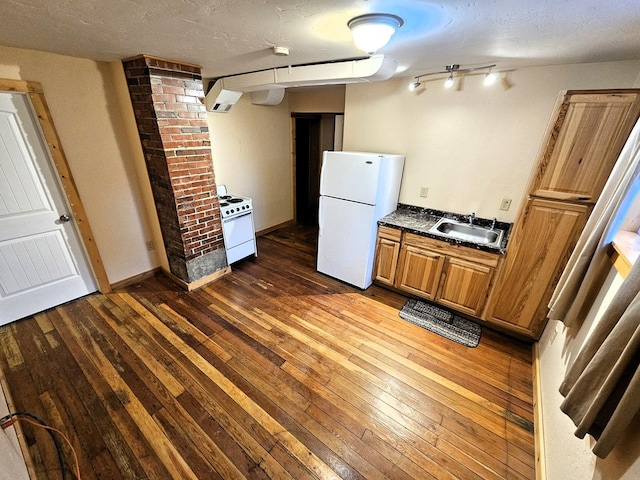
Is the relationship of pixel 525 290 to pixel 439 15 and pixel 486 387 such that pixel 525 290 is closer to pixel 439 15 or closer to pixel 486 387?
pixel 486 387

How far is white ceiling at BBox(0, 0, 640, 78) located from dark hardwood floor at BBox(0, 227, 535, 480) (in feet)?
7.18

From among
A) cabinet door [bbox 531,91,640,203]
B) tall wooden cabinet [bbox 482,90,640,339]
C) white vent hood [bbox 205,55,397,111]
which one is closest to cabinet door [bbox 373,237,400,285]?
tall wooden cabinet [bbox 482,90,640,339]

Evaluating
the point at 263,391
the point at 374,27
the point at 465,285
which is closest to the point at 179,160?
the point at 374,27

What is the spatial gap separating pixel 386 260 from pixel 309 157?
2.88 metres

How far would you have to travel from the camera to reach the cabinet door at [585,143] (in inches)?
61.7

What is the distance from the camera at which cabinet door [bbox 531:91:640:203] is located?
1.57 metres

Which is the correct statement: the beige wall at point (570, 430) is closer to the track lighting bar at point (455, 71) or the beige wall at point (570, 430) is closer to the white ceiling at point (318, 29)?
the white ceiling at point (318, 29)

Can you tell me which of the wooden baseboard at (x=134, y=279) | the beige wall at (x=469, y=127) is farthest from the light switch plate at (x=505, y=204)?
the wooden baseboard at (x=134, y=279)

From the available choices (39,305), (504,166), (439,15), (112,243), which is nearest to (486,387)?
(504,166)

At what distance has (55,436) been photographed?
1.52 meters

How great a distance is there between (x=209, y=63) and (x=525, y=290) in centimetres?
333

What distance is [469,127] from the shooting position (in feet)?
8.31

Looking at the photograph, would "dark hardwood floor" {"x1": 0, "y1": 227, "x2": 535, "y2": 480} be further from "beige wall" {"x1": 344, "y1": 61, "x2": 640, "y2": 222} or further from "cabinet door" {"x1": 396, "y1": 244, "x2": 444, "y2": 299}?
"beige wall" {"x1": 344, "y1": 61, "x2": 640, "y2": 222}

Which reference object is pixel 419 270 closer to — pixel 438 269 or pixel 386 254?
pixel 438 269
